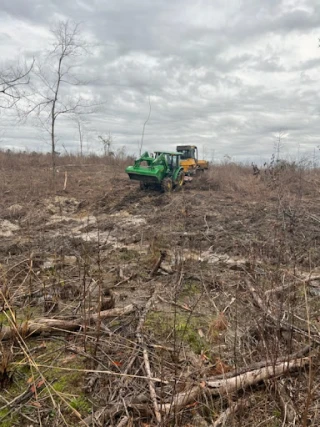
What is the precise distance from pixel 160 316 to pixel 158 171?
1067 cm

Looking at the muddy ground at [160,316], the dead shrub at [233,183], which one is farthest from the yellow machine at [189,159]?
the muddy ground at [160,316]

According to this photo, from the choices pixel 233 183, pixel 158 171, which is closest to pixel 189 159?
pixel 233 183

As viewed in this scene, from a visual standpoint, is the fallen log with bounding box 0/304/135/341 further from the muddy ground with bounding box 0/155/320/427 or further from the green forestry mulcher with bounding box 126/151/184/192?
the green forestry mulcher with bounding box 126/151/184/192

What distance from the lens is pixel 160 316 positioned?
4094 millimetres

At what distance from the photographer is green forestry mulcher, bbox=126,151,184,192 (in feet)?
47.1

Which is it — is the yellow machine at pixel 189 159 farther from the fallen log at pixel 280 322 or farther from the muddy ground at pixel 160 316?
the fallen log at pixel 280 322

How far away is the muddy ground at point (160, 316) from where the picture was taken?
245cm

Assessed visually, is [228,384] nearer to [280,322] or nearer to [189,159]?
[280,322]

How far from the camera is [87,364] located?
3.06 m

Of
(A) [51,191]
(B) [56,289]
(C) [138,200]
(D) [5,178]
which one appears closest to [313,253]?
(B) [56,289]

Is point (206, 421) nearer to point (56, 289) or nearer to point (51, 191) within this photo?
point (56, 289)

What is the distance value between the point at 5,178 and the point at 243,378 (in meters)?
18.2

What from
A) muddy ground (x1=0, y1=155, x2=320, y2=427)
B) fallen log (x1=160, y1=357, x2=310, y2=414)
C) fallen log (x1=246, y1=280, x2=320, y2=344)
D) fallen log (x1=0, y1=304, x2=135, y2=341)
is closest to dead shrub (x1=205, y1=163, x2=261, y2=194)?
muddy ground (x1=0, y1=155, x2=320, y2=427)

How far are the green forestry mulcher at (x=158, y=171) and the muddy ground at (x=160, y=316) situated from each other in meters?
3.03
